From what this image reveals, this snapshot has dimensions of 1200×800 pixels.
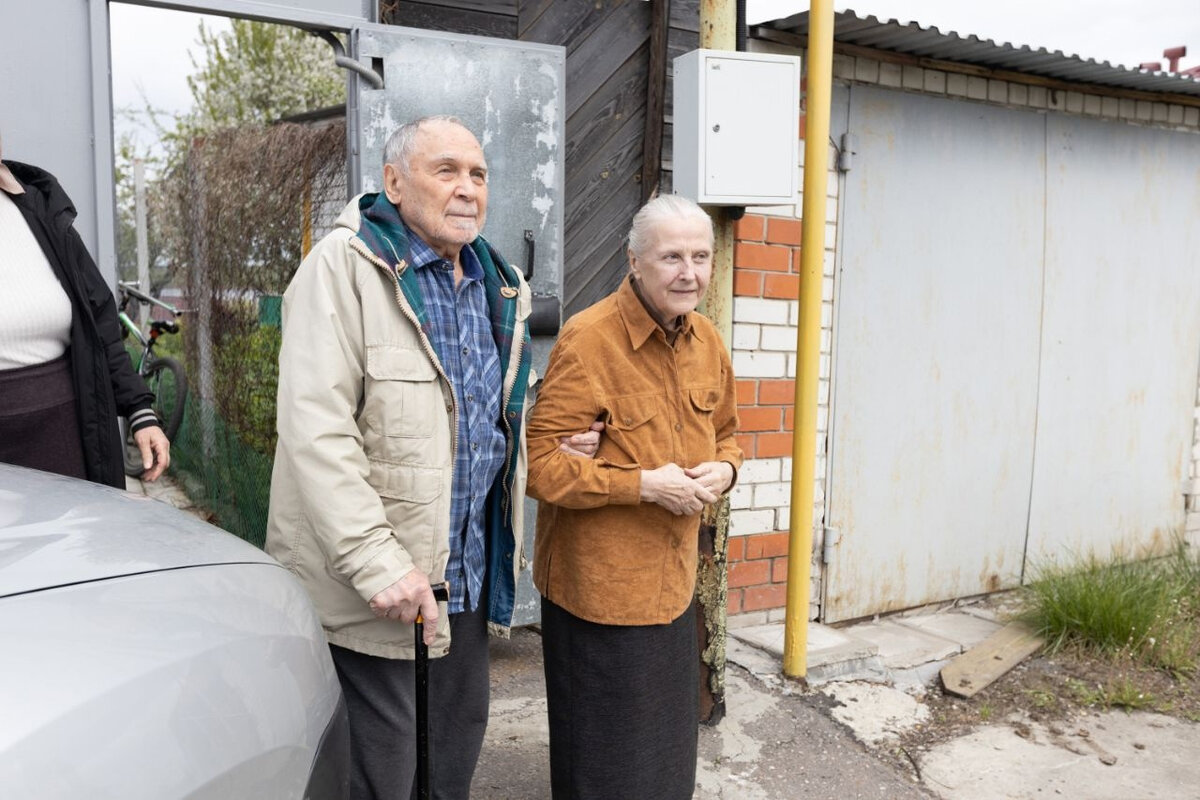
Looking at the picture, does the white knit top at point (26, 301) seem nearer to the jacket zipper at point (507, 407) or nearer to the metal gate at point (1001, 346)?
the jacket zipper at point (507, 407)

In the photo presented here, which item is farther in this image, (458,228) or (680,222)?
(680,222)

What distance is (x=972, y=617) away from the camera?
521 cm

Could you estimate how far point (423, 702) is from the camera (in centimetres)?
212

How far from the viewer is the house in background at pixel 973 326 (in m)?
4.57

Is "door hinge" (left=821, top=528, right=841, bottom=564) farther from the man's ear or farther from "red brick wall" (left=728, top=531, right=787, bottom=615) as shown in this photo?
the man's ear

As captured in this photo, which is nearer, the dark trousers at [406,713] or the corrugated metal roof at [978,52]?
the dark trousers at [406,713]

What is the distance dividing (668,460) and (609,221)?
5.95 feet

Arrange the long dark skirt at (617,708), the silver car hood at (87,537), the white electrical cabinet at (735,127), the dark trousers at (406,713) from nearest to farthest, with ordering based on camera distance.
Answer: the silver car hood at (87,537) < the dark trousers at (406,713) < the long dark skirt at (617,708) < the white electrical cabinet at (735,127)

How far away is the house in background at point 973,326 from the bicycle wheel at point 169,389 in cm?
310

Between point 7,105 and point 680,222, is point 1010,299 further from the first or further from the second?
point 7,105

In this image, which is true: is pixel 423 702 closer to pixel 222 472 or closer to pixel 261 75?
pixel 222 472

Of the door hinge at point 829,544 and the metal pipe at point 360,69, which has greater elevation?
the metal pipe at point 360,69

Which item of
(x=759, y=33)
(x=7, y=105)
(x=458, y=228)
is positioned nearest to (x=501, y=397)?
(x=458, y=228)

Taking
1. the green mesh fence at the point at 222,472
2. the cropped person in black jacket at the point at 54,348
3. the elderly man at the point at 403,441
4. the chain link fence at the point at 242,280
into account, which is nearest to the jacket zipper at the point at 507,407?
the elderly man at the point at 403,441
